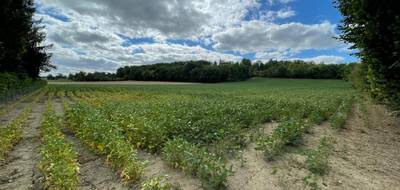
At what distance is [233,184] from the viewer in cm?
547

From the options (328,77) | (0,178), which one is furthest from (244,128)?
(328,77)

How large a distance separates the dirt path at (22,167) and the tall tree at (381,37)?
359 inches

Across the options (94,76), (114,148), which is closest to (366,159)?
(114,148)

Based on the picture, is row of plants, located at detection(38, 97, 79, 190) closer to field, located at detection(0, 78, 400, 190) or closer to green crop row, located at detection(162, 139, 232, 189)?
field, located at detection(0, 78, 400, 190)

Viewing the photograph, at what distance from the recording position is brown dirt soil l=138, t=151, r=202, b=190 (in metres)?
5.37

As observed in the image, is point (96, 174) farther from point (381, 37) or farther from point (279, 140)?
point (381, 37)

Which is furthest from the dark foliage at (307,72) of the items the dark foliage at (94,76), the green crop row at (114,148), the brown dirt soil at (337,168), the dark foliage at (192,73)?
the green crop row at (114,148)

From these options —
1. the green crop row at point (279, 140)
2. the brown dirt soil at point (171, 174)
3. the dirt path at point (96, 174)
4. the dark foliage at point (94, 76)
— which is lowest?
the dark foliage at point (94, 76)

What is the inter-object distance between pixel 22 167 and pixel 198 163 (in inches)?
158

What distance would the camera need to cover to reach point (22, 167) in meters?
6.62

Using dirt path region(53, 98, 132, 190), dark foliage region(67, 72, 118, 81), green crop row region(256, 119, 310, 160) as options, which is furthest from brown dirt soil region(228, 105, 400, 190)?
dark foliage region(67, 72, 118, 81)

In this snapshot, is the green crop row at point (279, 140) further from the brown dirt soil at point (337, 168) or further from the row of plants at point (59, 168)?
the row of plants at point (59, 168)

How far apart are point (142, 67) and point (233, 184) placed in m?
108

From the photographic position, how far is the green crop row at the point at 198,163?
516 cm
